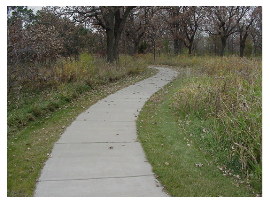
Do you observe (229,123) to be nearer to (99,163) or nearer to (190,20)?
(99,163)

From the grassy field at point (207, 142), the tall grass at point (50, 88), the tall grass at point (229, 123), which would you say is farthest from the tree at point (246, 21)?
the grassy field at point (207, 142)

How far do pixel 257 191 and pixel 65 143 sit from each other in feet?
10.9

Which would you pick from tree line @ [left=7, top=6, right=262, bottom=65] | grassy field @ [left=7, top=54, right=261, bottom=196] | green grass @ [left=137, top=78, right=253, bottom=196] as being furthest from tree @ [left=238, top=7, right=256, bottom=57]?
green grass @ [left=137, top=78, right=253, bottom=196]

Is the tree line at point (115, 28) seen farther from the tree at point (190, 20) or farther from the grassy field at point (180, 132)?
the grassy field at point (180, 132)

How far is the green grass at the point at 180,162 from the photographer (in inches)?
177

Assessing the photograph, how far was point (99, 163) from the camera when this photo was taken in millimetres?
5258

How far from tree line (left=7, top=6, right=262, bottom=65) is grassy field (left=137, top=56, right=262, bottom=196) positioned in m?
5.06

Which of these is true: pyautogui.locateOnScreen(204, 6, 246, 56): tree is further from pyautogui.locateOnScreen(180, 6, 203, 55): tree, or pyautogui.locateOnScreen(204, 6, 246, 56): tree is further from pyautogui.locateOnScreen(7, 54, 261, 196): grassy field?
pyautogui.locateOnScreen(7, 54, 261, 196): grassy field

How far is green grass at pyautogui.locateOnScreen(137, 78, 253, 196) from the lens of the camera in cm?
448

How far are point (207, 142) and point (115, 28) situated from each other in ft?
53.5

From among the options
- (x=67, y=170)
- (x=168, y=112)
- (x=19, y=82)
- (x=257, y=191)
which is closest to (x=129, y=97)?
(x=168, y=112)

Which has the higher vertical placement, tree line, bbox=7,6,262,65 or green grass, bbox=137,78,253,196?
tree line, bbox=7,6,262,65
